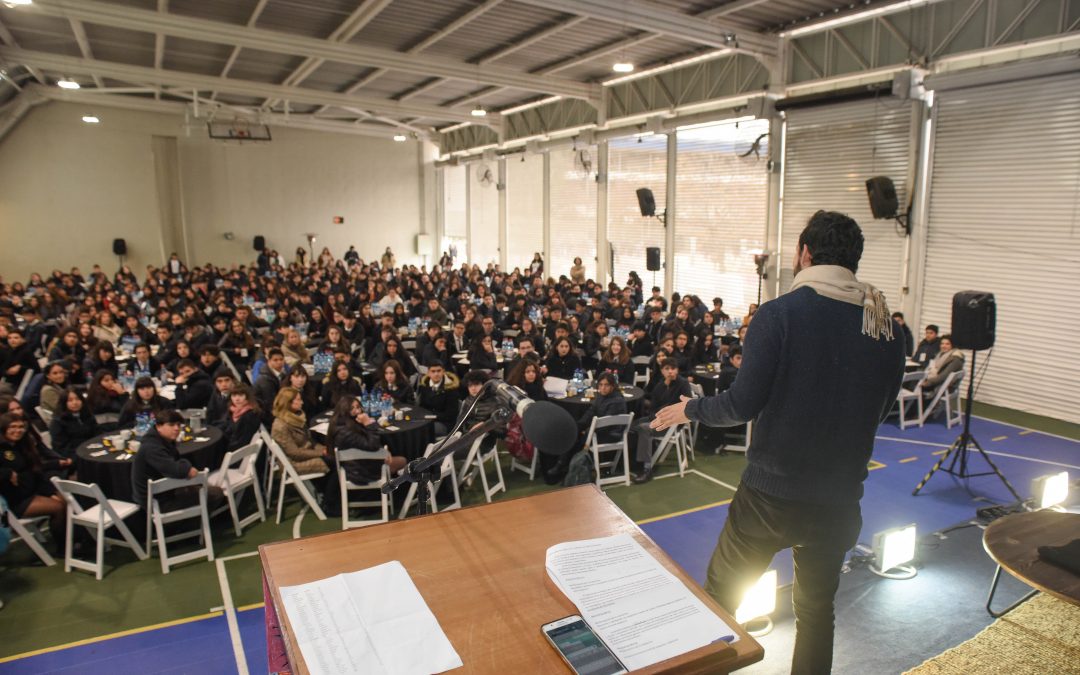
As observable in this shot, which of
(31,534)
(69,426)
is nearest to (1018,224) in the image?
(69,426)

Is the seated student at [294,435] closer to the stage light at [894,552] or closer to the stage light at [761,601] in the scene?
the stage light at [761,601]

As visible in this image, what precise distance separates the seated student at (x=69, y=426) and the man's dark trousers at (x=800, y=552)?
6266mm

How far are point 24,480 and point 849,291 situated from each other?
616 centimetres

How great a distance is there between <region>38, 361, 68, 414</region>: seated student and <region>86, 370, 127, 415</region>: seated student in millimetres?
260

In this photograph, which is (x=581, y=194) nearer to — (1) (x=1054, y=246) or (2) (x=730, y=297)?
(2) (x=730, y=297)

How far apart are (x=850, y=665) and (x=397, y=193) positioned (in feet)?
82.8

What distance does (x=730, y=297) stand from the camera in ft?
48.5

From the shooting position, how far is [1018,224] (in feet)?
31.6

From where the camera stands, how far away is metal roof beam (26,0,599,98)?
10.3 meters

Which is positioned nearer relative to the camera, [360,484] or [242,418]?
[360,484]

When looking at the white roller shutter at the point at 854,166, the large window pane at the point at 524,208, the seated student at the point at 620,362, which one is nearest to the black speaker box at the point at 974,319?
the seated student at the point at 620,362

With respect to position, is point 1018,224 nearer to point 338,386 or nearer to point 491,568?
point 338,386

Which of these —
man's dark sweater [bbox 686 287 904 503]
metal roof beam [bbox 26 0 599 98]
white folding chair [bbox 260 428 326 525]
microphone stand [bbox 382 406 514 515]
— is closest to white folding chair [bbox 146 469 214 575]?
white folding chair [bbox 260 428 326 525]

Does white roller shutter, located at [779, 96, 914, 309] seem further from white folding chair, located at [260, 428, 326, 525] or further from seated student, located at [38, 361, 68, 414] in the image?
seated student, located at [38, 361, 68, 414]
